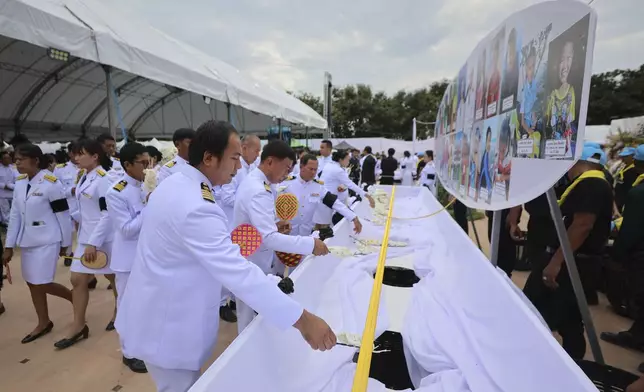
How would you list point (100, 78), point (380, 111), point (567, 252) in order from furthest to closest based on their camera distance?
point (380, 111) → point (100, 78) → point (567, 252)

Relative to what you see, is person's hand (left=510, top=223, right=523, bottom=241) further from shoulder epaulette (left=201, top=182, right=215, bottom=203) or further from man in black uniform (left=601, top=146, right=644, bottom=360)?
shoulder epaulette (left=201, top=182, right=215, bottom=203)

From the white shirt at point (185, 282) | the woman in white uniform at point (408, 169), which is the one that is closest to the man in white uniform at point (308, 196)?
the white shirt at point (185, 282)

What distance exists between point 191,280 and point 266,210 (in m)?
0.88

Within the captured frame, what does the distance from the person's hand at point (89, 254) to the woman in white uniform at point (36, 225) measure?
44 centimetres

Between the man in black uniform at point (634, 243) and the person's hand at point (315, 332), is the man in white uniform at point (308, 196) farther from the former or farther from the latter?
the person's hand at point (315, 332)

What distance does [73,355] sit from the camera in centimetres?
280

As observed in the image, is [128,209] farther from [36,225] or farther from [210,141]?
[210,141]

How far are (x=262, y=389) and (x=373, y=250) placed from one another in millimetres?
2403

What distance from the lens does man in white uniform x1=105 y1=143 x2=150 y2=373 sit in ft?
8.42

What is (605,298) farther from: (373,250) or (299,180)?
(299,180)

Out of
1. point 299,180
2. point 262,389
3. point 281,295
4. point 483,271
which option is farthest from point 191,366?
point 299,180

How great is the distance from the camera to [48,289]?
3.07 m

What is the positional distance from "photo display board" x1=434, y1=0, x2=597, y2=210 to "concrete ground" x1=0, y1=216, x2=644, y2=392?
185cm

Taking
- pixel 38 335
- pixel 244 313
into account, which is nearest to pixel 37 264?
pixel 38 335
